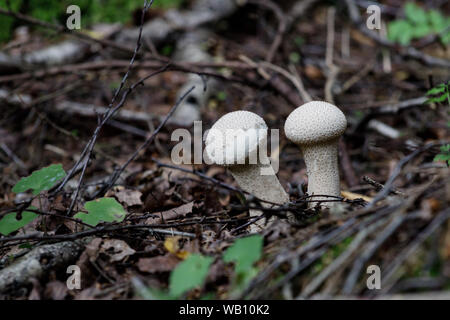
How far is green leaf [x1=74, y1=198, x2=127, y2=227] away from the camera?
1797 mm

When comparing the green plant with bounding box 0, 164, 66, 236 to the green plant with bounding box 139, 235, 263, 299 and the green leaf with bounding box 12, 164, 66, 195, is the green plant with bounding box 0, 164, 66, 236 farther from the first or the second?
the green plant with bounding box 139, 235, 263, 299

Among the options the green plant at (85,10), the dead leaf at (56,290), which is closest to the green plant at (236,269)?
the dead leaf at (56,290)

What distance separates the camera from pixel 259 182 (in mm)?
1963

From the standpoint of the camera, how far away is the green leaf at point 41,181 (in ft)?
6.19

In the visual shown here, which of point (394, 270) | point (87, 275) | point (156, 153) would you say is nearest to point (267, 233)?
point (394, 270)

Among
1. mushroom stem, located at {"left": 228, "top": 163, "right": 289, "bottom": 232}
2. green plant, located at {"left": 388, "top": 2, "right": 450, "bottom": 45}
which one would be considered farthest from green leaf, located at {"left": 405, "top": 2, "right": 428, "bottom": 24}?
mushroom stem, located at {"left": 228, "top": 163, "right": 289, "bottom": 232}

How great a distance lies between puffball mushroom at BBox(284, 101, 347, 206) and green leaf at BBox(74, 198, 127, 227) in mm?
969

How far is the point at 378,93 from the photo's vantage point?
14.3 ft

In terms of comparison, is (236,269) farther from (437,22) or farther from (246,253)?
(437,22)

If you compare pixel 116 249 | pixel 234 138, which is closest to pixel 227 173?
pixel 234 138

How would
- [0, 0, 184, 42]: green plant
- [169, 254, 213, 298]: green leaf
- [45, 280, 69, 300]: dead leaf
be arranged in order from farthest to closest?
[0, 0, 184, 42]: green plant < [45, 280, 69, 300]: dead leaf < [169, 254, 213, 298]: green leaf

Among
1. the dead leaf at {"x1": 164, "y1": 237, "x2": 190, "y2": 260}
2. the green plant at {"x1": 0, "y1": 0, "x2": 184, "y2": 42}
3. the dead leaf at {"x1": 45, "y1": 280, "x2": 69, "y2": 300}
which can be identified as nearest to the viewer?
the dead leaf at {"x1": 45, "y1": 280, "x2": 69, "y2": 300}

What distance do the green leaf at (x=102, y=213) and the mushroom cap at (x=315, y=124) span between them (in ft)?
3.21

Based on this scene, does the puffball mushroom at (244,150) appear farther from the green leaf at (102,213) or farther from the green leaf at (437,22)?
the green leaf at (437,22)
